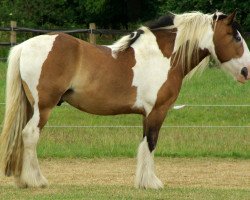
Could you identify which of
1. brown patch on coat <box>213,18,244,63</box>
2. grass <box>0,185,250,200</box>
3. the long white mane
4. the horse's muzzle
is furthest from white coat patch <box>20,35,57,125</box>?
the horse's muzzle

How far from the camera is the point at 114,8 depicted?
128 feet

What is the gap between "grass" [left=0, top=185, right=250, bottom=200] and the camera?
869cm

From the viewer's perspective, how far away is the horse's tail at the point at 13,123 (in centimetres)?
928

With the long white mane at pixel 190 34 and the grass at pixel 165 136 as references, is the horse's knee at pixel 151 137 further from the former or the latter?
the grass at pixel 165 136

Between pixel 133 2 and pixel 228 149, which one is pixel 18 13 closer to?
pixel 133 2

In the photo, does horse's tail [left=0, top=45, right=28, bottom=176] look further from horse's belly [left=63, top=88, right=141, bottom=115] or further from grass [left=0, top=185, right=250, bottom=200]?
horse's belly [left=63, top=88, right=141, bottom=115]

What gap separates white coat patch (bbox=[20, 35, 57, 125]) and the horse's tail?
87 mm

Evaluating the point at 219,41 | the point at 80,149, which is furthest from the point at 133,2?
the point at 219,41

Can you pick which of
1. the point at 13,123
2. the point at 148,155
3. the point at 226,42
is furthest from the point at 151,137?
the point at 13,123

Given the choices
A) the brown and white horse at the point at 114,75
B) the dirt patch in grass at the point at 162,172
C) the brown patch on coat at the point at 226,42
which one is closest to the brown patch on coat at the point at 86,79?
the brown and white horse at the point at 114,75

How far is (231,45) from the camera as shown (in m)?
9.86

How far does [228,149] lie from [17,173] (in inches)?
209

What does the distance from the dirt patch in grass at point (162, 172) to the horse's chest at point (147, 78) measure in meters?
1.36

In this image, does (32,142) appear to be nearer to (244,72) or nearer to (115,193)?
(115,193)
